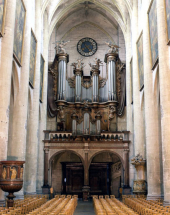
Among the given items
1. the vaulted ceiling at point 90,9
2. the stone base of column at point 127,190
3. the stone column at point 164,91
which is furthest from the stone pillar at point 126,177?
the vaulted ceiling at point 90,9

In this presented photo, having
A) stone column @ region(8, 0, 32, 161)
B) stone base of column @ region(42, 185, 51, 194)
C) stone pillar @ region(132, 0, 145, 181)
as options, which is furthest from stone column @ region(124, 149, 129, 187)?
stone column @ region(8, 0, 32, 161)

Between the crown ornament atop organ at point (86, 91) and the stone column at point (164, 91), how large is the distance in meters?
12.5

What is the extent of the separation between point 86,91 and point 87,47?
546 cm

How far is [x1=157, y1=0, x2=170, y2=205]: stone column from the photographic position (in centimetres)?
1418

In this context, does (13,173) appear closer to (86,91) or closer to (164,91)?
(164,91)

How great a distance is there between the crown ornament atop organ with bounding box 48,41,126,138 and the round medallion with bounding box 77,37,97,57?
107 inches

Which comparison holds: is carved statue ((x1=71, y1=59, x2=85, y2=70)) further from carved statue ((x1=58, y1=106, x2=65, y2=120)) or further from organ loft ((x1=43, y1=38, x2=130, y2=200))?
carved statue ((x1=58, y1=106, x2=65, y2=120))

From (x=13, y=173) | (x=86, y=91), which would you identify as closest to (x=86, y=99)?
(x=86, y=91)

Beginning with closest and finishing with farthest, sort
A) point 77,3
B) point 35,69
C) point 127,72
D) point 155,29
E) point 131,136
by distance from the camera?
point 155,29 < point 35,69 < point 131,136 < point 127,72 < point 77,3

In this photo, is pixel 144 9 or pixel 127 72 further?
pixel 127 72

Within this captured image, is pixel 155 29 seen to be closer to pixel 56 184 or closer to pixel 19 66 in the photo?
pixel 19 66

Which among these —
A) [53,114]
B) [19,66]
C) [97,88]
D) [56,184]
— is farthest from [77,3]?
[56,184]

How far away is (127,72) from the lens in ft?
89.4

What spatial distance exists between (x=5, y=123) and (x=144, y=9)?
12.0 metres
